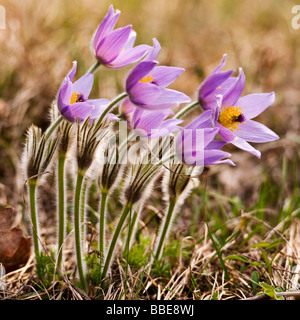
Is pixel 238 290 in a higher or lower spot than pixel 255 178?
lower

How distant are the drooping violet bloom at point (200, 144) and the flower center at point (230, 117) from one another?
57 mm

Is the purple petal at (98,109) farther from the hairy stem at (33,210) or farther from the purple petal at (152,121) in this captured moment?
the hairy stem at (33,210)

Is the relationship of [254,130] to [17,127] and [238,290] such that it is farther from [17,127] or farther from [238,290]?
[17,127]

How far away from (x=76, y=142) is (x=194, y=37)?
10.8 ft

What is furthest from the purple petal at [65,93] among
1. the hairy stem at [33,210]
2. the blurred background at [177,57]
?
the blurred background at [177,57]

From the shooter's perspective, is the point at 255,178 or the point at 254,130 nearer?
the point at 254,130

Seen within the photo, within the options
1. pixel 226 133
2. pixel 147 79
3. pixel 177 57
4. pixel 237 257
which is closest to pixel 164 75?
pixel 147 79

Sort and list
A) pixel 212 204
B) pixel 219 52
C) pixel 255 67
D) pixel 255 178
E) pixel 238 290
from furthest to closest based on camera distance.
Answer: pixel 219 52 < pixel 255 67 < pixel 255 178 < pixel 212 204 < pixel 238 290

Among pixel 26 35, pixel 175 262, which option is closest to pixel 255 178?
pixel 175 262

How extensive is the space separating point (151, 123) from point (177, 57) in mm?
2683

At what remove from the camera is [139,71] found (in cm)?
131

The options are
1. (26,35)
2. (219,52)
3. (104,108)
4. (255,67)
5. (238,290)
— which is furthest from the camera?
(219,52)

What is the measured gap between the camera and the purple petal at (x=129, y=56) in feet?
4.67

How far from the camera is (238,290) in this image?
178 cm
